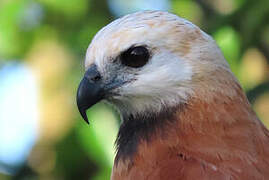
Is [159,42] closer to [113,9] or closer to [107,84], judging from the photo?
[107,84]

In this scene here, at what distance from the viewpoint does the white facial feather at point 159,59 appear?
14.8ft

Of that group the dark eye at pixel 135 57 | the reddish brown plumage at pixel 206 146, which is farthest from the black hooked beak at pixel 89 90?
the reddish brown plumage at pixel 206 146

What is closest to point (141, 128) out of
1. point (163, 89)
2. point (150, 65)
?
point (163, 89)

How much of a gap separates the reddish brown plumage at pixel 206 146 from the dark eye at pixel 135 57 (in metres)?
0.36

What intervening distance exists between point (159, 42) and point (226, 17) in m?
0.65

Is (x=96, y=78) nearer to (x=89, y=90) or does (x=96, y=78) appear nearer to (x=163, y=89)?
(x=89, y=90)

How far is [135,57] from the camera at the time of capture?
452 centimetres

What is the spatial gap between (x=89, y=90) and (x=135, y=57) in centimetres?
33

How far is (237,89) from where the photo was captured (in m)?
4.64

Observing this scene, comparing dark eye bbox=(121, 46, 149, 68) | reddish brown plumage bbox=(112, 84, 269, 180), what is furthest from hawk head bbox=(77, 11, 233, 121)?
reddish brown plumage bbox=(112, 84, 269, 180)

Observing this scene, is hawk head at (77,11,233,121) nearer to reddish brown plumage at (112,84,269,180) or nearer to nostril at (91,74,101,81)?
nostril at (91,74,101,81)

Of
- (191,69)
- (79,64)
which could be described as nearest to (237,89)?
(191,69)

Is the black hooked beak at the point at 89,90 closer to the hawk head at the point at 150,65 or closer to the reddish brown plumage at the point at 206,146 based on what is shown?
the hawk head at the point at 150,65

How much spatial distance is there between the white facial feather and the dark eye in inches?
1.0
